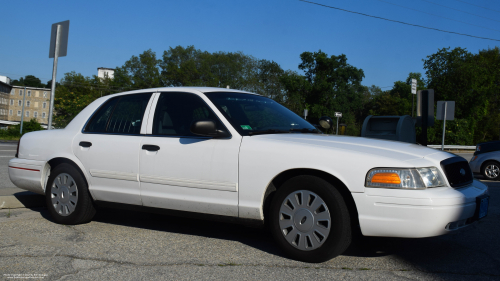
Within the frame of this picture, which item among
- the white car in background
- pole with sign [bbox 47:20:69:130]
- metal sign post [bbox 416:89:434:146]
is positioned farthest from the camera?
metal sign post [bbox 416:89:434:146]

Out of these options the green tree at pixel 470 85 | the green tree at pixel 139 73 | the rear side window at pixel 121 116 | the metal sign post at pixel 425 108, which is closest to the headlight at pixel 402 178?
the rear side window at pixel 121 116

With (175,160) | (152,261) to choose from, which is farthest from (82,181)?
(152,261)

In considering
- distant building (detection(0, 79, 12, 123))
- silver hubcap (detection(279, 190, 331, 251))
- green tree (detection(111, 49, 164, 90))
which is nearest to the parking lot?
silver hubcap (detection(279, 190, 331, 251))

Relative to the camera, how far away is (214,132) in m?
4.12

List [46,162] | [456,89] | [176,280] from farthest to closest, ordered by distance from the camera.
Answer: [456,89]
[46,162]
[176,280]

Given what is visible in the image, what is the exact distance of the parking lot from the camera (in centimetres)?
342

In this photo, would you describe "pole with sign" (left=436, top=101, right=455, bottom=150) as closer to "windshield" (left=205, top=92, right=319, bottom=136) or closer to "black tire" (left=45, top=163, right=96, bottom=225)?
"windshield" (left=205, top=92, right=319, bottom=136)

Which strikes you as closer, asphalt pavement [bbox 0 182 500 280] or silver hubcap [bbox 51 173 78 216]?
asphalt pavement [bbox 0 182 500 280]

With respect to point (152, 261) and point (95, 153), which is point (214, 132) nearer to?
point (152, 261)

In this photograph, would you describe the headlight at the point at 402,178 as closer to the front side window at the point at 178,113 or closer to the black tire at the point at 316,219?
the black tire at the point at 316,219

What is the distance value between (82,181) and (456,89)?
160 ft

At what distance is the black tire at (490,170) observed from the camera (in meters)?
13.2

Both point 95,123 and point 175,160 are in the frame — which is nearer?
point 175,160

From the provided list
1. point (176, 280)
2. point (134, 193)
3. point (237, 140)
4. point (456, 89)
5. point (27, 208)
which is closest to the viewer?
point (176, 280)
